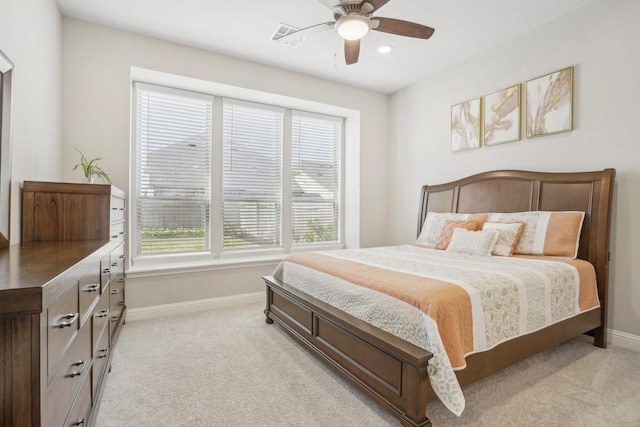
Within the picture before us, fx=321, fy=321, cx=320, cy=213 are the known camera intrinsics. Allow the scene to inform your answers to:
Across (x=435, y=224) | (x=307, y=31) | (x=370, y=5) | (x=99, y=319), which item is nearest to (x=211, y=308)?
(x=99, y=319)

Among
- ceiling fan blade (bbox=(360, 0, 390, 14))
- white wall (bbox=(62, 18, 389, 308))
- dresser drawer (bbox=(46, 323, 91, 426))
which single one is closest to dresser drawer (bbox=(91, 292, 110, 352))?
dresser drawer (bbox=(46, 323, 91, 426))

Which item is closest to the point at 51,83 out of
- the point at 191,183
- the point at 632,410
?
the point at 191,183

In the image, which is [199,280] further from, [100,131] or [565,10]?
[565,10]

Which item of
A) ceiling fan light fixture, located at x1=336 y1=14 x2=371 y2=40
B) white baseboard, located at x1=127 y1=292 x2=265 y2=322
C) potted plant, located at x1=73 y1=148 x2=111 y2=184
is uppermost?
ceiling fan light fixture, located at x1=336 y1=14 x2=371 y2=40

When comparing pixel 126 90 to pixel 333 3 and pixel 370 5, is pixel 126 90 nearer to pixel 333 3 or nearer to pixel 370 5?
pixel 333 3

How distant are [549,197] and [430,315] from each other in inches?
85.8

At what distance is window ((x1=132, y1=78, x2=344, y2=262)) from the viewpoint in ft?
11.8

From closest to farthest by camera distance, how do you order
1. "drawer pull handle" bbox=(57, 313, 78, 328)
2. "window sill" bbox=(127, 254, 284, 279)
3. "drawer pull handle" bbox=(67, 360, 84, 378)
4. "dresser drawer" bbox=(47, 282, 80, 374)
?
"dresser drawer" bbox=(47, 282, 80, 374) → "drawer pull handle" bbox=(57, 313, 78, 328) → "drawer pull handle" bbox=(67, 360, 84, 378) → "window sill" bbox=(127, 254, 284, 279)

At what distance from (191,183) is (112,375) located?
86.4 inches

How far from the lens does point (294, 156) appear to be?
4492 mm

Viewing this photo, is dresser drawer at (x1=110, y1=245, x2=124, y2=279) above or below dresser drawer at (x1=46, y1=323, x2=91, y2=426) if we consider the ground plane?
above

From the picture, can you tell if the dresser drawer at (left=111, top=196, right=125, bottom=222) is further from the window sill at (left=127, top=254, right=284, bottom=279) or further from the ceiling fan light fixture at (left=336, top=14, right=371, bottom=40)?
the ceiling fan light fixture at (left=336, top=14, right=371, bottom=40)

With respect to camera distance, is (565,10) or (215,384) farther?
(565,10)

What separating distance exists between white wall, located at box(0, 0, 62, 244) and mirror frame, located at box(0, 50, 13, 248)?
8cm
